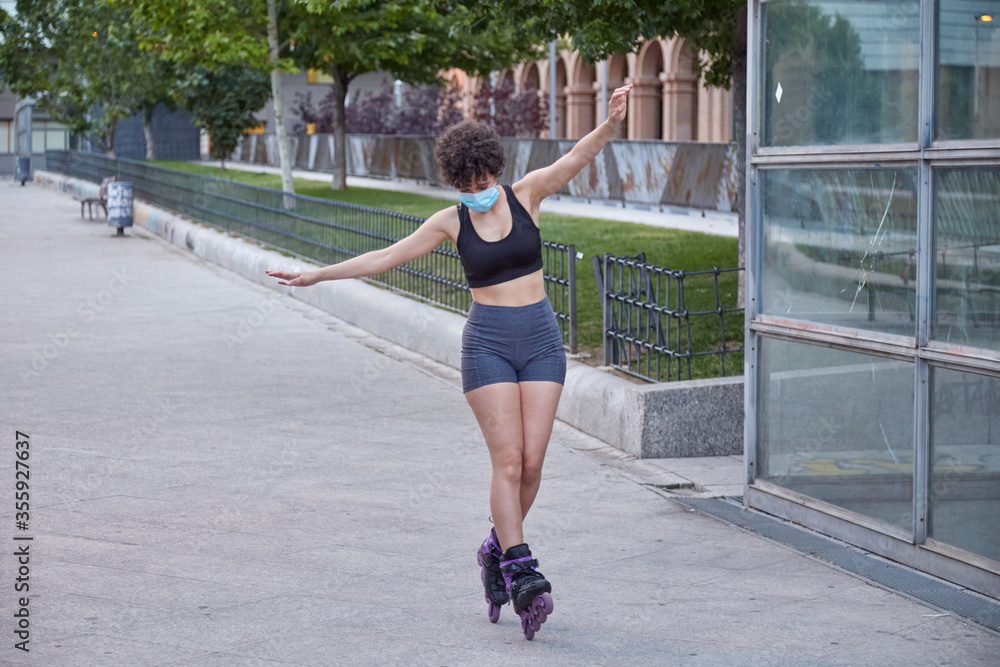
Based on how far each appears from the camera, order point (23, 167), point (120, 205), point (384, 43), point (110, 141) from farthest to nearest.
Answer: point (23, 167), point (110, 141), point (384, 43), point (120, 205)

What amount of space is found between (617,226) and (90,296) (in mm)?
7753

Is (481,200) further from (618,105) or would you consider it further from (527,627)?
(527,627)

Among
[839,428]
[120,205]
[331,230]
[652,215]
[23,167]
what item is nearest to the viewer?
[839,428]

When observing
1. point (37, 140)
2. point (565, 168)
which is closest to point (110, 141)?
point (37, 140)

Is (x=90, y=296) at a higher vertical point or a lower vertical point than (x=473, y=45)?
lower

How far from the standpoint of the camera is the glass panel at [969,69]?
5016 millimetres

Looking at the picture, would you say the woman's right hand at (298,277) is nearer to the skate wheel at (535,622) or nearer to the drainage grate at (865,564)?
the skate wheel at (535,622)

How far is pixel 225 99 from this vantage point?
1753 inches

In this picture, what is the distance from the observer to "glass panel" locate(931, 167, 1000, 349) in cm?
503

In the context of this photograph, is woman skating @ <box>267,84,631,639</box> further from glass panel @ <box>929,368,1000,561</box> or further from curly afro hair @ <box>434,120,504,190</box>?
glass panel @ <box>929,368,1000,561</box>

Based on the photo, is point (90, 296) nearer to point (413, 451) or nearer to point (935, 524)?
point (413, 451)

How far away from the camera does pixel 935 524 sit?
5.27 metres

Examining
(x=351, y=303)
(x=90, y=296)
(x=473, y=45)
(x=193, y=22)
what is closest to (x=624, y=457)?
(x=351, y=303)

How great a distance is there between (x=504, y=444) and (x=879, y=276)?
6.86ft
